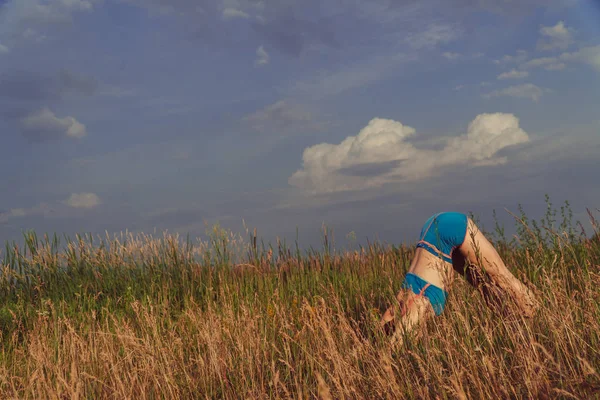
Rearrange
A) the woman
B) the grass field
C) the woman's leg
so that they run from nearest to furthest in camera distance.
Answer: the grass field, the woman's leg, the woman

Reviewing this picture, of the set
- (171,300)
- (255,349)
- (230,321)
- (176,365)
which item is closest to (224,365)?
(255,349)

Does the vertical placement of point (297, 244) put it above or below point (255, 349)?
above

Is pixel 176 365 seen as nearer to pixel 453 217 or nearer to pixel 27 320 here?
pixel 453 217

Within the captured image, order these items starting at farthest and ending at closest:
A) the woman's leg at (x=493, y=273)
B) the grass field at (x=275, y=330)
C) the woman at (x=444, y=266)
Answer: the woman at (x=444, y=266), the woman's leg at (x=493, y=273), the grass field at (x=275, y=330)

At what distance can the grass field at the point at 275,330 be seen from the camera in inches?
117

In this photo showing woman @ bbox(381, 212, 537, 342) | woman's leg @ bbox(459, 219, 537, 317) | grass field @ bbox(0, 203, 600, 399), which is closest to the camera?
grass field @ bbox(0, 203, 600, 399)

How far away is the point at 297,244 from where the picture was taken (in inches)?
346

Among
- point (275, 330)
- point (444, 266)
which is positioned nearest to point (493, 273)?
point (444, 266)

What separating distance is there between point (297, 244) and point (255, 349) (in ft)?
15.3

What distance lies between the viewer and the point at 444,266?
406 centimetres

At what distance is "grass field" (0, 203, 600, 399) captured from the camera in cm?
298

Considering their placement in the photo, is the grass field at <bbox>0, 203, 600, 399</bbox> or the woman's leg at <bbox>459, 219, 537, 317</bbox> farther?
the woman's leg at <bbox>459, 219, 537, 317</bbox>

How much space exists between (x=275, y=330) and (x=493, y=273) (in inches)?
85.1

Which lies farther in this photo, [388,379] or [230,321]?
[230,321]
